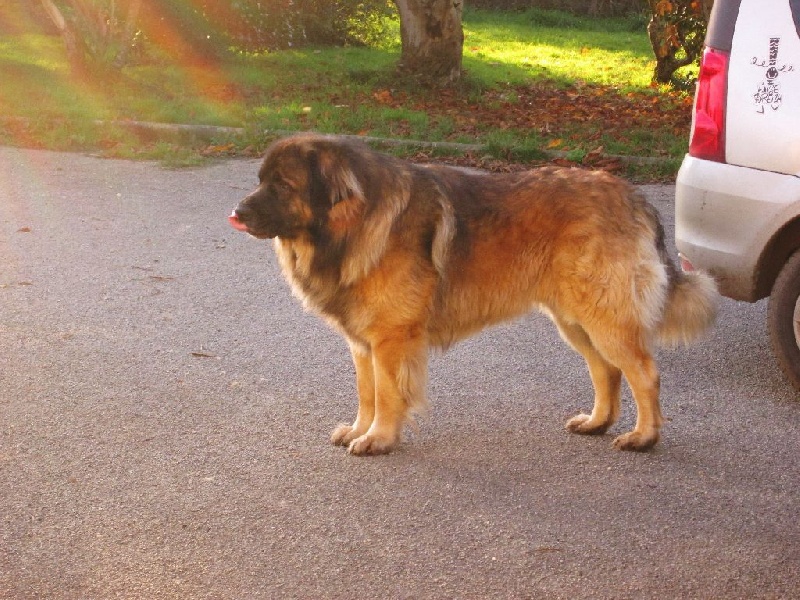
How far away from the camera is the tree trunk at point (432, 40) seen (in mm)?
15164

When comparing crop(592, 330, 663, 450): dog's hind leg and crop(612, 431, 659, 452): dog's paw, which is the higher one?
crop(592, 330, 663, 450): dog's hind leg

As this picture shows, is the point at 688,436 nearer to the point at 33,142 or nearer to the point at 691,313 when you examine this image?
the point at 691,313

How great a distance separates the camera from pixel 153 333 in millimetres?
6238

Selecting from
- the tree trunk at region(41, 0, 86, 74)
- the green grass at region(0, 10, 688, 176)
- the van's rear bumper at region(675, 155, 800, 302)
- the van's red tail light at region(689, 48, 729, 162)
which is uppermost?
the van's red tail light at region(689, 48, 729, 162)

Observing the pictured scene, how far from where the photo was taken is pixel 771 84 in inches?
203

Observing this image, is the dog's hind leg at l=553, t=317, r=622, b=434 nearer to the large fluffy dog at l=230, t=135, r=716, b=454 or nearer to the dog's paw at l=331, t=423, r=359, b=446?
the large fluffy dog at l=230, t=135, r=716, b=454

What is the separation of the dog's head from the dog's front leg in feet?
2.09

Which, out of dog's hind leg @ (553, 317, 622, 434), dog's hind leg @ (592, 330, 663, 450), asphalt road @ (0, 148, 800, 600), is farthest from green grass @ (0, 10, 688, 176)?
dog's hind leg @ (592, 330, 663, 450)

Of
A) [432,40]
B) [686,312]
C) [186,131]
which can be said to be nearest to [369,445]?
[686,312]

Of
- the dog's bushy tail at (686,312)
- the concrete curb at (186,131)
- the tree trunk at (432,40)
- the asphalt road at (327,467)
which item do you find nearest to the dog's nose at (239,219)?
the asphalt road at (327,467)

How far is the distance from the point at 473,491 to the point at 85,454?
171 cm

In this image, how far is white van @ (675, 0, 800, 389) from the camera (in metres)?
5.11

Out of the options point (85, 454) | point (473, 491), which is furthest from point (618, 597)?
point (85, 454)

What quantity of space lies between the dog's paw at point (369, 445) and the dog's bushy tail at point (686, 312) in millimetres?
1363
